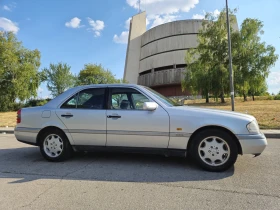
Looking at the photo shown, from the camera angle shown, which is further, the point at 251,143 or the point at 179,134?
the point at 179,134

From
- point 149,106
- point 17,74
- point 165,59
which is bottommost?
point 149,106

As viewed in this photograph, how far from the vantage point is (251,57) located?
27172mm

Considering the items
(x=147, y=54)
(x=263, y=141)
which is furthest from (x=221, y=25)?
Result: (x=147, y=54)

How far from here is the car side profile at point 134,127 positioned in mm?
4262

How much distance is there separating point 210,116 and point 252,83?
26055 millimetres

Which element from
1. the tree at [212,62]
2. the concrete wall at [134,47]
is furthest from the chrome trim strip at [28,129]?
the concrete wall at [134,47]

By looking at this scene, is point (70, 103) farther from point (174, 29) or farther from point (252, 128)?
point (174, 29)

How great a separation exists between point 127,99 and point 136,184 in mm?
1747

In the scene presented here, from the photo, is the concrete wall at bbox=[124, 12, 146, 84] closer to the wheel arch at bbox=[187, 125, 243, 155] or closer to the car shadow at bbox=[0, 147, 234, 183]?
the car shadow at bbox=[0, 147, 234, 183]

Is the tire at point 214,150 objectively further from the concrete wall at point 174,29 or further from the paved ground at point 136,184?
the concrete wall at point 174,29

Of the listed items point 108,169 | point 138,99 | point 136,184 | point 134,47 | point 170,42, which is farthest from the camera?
point 134,47

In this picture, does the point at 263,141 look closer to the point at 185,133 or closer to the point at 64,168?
the point at 185,133

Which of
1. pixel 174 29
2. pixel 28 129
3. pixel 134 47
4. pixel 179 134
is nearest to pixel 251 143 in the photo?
pixel 179 134

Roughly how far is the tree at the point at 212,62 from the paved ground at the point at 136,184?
22261 mm
